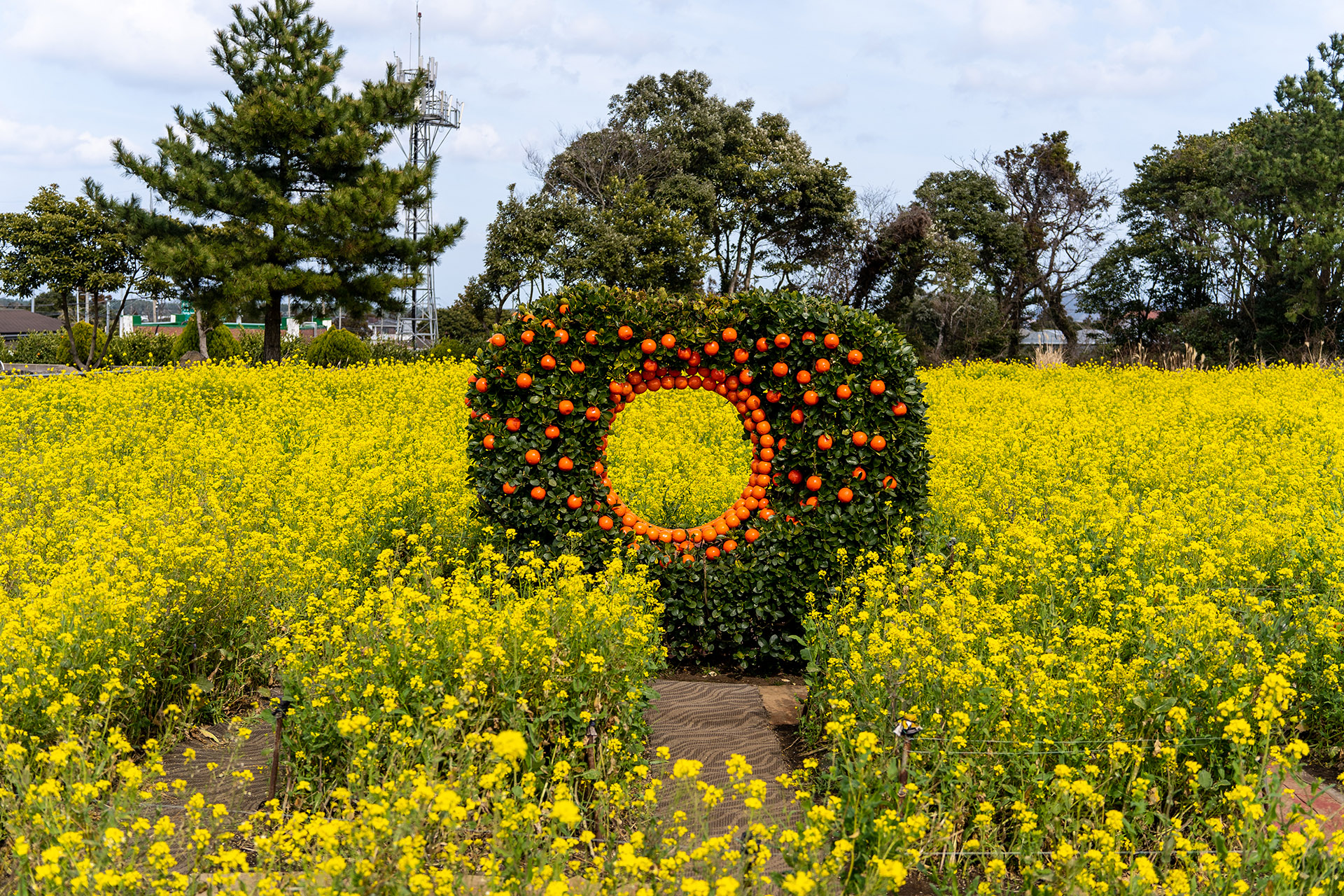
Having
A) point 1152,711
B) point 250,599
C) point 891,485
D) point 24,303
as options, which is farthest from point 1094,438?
point 24,303

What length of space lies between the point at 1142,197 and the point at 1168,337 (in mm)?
5771

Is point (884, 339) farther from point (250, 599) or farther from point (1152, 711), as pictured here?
point (250, 599)

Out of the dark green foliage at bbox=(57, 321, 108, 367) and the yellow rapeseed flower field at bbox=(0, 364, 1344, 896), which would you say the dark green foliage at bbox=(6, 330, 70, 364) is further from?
the yellow rapeseed flower field at bbox=(0, 364, 1344, 896)

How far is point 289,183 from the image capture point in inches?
952

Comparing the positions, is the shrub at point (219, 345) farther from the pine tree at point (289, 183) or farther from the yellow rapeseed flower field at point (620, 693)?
the yellow rapeseed flower field at point (620, 693)

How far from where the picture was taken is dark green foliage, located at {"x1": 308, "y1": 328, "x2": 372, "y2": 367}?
72.8 feet

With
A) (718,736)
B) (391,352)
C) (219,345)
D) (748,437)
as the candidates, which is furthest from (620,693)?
(219,345)

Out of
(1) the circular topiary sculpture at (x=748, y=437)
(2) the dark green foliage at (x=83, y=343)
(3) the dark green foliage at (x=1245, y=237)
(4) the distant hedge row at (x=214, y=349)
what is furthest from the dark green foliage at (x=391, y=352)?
(3) the dark green foliage at (x=1245, y=237)

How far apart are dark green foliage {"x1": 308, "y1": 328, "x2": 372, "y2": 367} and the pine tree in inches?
39.3

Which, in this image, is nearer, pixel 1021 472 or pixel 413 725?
pixel 413 725

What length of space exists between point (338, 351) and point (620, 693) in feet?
66.1

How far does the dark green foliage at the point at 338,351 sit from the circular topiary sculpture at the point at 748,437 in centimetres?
1743

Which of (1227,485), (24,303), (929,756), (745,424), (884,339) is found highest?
(24,303)

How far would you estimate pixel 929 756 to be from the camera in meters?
3.65
